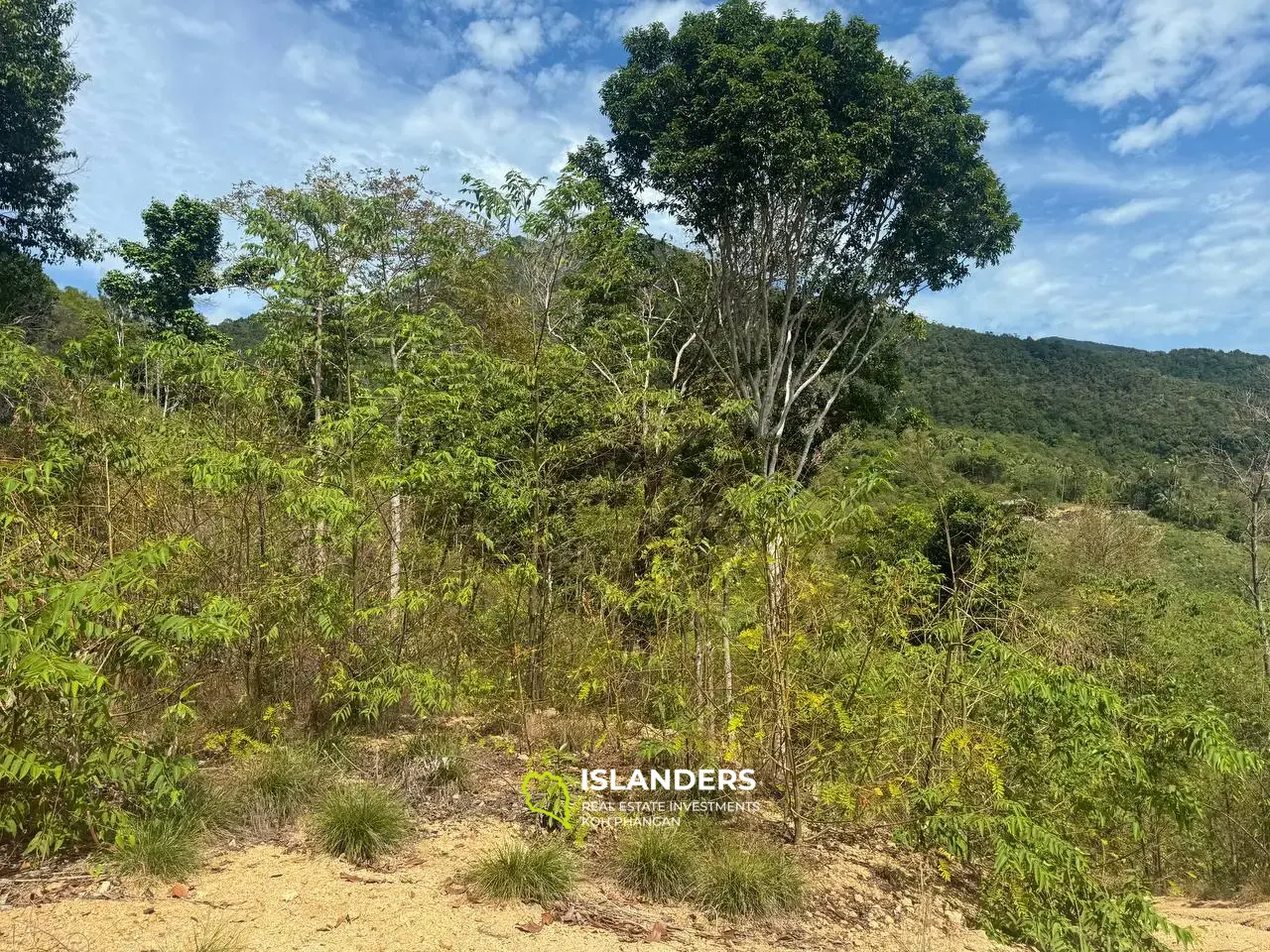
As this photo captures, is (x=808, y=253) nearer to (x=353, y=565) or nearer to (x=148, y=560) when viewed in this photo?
(x=353, y=565)

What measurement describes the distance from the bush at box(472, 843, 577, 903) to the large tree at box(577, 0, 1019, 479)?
657cm

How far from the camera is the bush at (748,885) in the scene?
3303 millimetres

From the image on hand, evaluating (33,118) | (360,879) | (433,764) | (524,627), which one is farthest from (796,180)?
(33,118)

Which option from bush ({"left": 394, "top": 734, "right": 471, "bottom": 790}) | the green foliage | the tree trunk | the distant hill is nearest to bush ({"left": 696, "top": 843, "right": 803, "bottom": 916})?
the tree trunk

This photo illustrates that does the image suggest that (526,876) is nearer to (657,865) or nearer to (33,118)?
(657,865)

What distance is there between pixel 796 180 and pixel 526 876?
8.61 metres

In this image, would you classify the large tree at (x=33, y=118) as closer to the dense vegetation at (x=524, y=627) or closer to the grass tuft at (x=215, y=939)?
the dense vegetation at (x=524, y=627)

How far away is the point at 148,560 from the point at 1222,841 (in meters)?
9.63

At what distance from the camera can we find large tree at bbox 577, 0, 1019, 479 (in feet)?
30.0

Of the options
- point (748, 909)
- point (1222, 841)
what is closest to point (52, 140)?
point (748, 909)

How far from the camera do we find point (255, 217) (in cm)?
642

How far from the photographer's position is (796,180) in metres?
9.28

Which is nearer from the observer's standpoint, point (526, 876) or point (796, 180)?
point (526, 876)

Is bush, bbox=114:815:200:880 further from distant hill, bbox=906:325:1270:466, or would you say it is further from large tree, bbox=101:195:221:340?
distant hill, bbox=906:325:1270:466
